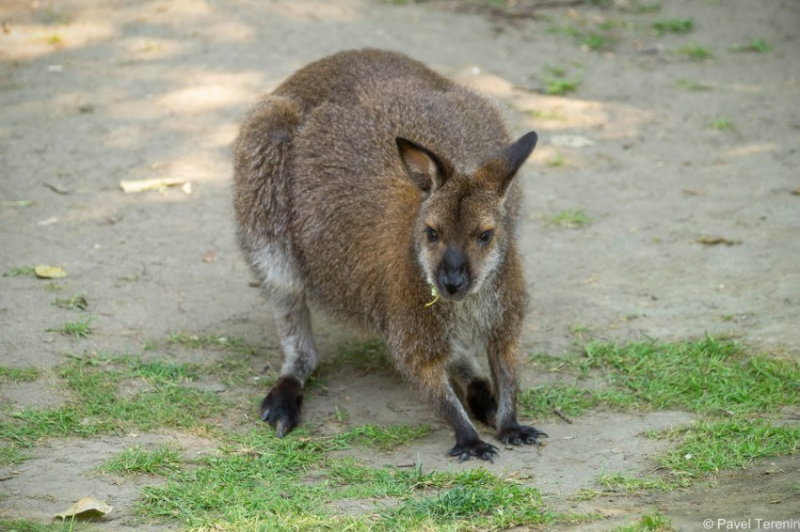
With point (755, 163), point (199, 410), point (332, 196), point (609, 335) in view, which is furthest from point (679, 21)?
point (199, 410)

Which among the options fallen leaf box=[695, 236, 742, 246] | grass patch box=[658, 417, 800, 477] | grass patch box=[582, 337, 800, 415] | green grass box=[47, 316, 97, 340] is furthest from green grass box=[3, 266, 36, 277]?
fallen leaf box=[695, 236, 742, 246]

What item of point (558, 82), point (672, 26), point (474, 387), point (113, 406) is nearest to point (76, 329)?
point (113, 406)

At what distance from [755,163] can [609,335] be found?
2.55 metres

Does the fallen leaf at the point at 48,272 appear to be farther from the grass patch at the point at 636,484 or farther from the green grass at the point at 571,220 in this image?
the grass patch at the point at 636,484

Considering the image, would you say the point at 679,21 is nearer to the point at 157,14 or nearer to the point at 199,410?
the point at 157,14

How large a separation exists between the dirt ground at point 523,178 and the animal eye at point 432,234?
98 centimetres

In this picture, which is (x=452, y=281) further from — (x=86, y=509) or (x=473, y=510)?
(x=86, y=509)

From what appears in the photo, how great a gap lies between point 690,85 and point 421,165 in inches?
194

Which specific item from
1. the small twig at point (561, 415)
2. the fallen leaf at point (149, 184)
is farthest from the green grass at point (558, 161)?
the small twig at point (561, 415)

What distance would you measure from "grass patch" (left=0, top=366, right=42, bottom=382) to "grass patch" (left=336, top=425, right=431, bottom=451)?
1.54m

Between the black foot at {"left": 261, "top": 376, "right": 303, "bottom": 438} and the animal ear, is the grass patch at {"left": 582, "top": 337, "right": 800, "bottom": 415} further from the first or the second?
the black foot at {"left": 261, "top": 376, "right": 303, "bottom": 438}

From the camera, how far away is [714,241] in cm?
655

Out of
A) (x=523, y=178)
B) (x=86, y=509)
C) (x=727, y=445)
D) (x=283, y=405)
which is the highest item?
(x=523, y=178)

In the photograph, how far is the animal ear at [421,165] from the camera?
4.69m
